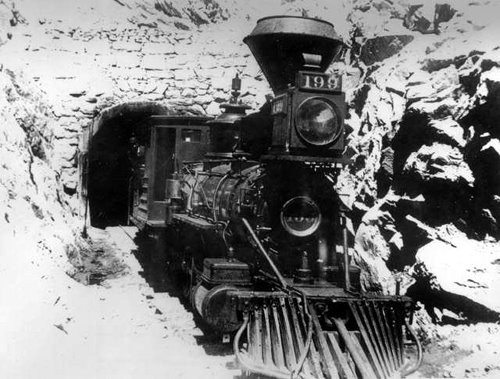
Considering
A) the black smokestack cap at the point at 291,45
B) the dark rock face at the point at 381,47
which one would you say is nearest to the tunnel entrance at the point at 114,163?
the dark rock face at the point at 381,47

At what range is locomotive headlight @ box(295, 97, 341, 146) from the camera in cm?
452

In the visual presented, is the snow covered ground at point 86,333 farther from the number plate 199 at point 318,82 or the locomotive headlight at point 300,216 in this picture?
the number plate 199 at point 318,82

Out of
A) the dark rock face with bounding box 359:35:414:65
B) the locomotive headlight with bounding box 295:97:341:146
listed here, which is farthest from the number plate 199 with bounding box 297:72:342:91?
the dark rock face with bounding box 359:35:414:65

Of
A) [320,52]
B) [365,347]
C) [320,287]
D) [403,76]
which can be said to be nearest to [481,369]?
[365,347]

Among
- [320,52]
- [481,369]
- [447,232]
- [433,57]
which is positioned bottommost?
[481,369]

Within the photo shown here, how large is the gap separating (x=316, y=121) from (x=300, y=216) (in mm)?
901

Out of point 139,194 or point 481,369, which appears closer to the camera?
point 481,369

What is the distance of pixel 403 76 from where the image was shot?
23.0ft

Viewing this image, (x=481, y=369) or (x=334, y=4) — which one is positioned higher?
(x=334, y=4)

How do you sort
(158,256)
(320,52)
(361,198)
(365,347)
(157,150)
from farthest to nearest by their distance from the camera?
(158,256) < (157,150) < (361,198) < (320,52) < (365,347)

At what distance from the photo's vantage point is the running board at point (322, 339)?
3707mm

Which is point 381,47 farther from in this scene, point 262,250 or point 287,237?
point 262,250

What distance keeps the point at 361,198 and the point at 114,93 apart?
4599mm

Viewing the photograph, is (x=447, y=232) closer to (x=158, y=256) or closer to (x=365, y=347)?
(x=365, y=347)
